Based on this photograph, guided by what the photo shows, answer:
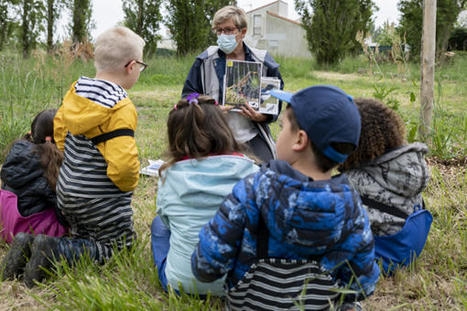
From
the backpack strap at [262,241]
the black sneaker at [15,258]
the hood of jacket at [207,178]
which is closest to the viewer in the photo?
the backpack strap at [262,241]

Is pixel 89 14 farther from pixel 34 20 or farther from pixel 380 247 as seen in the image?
pixel 380 247

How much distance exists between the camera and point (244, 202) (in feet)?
4.30

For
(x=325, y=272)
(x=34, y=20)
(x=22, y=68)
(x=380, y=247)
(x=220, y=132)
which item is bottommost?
(x=380, y=247)

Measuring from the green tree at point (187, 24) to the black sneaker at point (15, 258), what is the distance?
1369 cm

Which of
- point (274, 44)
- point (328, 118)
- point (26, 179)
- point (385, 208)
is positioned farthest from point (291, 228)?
point (274, 44)

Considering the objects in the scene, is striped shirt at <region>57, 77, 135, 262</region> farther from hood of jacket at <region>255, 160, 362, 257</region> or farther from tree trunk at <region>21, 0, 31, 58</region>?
tree trunk at <region>21, 0, 31, 58</region>

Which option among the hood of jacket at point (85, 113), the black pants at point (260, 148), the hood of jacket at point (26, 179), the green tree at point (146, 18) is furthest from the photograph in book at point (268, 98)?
the green tree at point (146, 18)

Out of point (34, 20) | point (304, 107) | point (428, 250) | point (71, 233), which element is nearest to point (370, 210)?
point (428, 250)

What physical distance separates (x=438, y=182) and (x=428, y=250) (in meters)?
1.06

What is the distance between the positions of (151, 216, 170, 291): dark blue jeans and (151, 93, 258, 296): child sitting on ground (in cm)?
5

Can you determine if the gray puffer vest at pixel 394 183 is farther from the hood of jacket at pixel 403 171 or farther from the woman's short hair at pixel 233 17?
the woman's short hair at pixel 233 17

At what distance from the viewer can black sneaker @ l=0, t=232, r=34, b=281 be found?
6.72ft

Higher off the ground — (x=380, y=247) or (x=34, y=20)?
(x=34, y=20)

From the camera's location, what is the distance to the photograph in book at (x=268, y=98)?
2947mm
